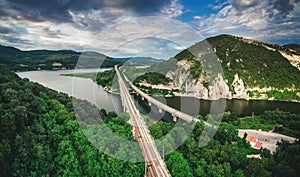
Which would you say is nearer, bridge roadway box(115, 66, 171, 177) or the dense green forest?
the dense green forest

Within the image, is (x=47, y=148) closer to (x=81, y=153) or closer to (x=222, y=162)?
(x=81, y=153)

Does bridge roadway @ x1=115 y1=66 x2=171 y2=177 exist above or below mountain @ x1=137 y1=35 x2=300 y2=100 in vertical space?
below

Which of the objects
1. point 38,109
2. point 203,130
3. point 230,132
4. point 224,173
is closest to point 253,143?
point 230,132

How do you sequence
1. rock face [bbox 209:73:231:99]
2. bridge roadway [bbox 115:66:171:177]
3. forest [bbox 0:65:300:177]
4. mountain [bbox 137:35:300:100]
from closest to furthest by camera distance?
forest [bbox 0:65:300:177], bridge roadway [bbox 115:66:171:177], rock face [bbox 209:73:231:99], mountain [bbox 137:35:300:100]

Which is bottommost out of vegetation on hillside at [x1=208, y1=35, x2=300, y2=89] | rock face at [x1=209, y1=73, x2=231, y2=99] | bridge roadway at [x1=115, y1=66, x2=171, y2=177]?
bridge roadway at [x1=115, y1=66, x2=171, y2=177]

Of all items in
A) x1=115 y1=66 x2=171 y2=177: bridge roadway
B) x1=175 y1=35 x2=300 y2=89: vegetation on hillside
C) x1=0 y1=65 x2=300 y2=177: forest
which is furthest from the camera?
x1=175 y1=35 x2=300 y2=89: vegetation on hillside

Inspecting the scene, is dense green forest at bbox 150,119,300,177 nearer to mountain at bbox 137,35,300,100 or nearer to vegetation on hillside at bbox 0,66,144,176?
vegetation on hillside at bbox 0,66,144,176

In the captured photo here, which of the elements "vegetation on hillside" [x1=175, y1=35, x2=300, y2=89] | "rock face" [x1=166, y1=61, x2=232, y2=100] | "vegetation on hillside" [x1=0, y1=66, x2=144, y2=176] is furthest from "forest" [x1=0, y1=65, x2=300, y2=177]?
"vegetation on hillside" [x1=175, y1=35, x2=300, y2=89]

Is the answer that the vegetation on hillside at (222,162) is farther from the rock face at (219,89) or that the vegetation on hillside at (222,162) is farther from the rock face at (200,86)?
the rock face at (219,89)
